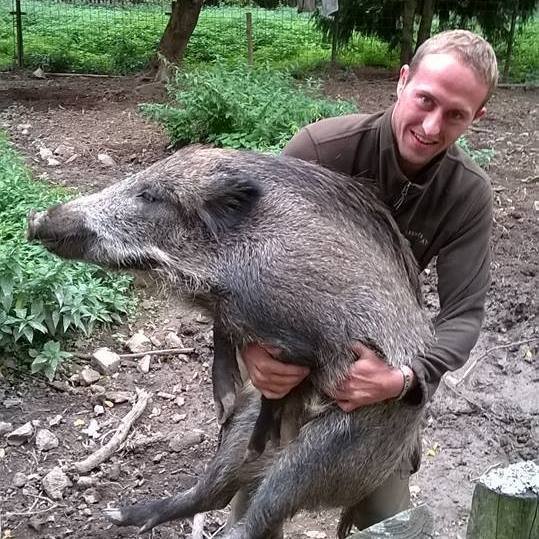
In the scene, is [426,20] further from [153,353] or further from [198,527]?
[198,527]

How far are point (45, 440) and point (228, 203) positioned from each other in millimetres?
1689

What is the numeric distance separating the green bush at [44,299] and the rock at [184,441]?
74cm

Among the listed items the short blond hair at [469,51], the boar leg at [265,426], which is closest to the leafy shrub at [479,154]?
the short blond hair at [469,51]

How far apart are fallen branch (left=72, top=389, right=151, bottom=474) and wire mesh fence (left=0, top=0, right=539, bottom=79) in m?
8.39

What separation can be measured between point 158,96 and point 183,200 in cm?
747

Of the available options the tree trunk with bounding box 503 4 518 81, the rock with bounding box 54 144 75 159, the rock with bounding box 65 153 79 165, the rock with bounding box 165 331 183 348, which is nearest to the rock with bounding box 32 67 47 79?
the rock with bounding box 54 144 75 159

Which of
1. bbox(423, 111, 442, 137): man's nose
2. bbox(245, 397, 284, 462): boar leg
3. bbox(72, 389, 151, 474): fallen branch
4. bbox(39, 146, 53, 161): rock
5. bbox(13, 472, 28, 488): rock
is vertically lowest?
bbox(13, 472, 28, 488): rock

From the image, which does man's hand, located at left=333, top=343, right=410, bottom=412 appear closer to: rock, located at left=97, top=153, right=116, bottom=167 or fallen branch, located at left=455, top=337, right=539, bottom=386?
fallen branch, located at left=455, top=337, right=539, bottom=386

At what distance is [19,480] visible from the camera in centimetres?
342

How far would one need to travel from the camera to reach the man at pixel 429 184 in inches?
94.2

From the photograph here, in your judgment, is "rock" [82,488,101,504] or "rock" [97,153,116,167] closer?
"rock" [82,488,101,504]

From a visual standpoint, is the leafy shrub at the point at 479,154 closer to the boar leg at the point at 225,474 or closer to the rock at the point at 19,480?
the boar leg at the point at 225,474

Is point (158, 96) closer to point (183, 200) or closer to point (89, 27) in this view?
point (89, 27)

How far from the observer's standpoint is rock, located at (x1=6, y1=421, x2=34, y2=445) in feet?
11.9
